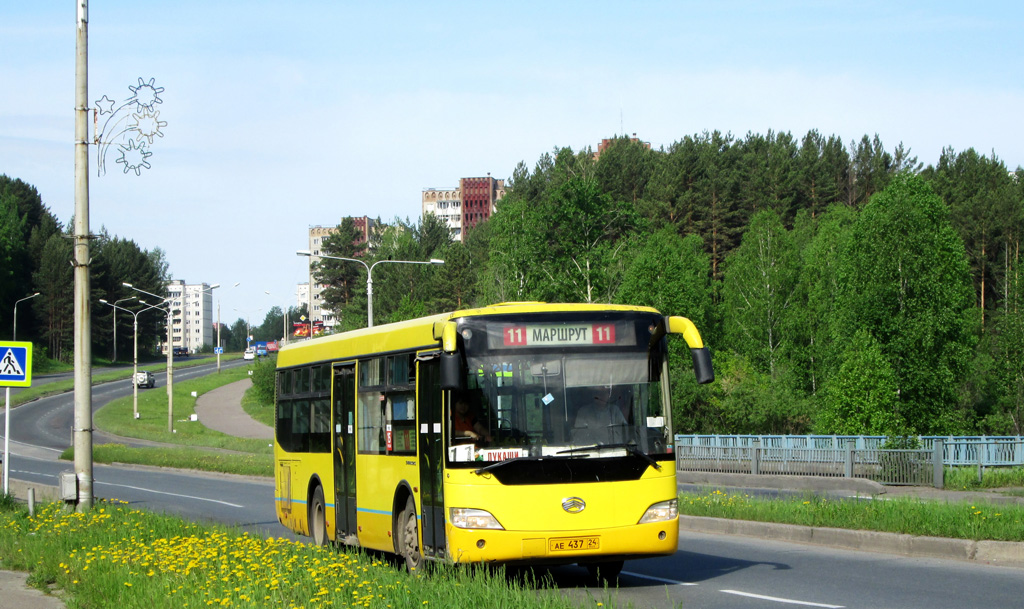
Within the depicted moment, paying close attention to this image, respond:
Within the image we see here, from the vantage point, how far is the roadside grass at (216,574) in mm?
8453

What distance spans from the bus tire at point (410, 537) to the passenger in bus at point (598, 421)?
2249 mm

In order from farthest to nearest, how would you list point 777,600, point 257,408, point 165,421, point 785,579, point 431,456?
1. point 257,408
2. point 165,421
3. point 785,579
4. point 431,456
5. point 777,600

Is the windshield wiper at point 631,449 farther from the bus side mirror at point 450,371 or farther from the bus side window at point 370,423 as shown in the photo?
the bus side window at point 370,423

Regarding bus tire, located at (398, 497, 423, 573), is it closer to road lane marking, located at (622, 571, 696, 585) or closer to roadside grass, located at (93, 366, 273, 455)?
road lane marking, located at (622, 571, 696, 585)

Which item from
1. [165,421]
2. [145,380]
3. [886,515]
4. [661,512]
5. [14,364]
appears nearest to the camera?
[661,512]

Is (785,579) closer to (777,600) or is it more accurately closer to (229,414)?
(777,600)

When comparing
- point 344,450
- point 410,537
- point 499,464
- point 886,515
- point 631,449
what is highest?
point 631,449

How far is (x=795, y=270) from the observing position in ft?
235

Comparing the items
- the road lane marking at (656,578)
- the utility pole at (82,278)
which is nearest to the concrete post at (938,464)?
the road lane marking at (656,578)

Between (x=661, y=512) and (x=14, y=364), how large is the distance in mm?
12719

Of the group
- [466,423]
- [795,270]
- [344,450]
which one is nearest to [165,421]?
[795,270]

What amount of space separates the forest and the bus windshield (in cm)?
3877

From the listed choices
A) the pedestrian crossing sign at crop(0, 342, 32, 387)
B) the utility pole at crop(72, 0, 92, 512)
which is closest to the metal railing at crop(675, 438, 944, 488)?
the utility pole at crop(72, 0, 92, 512)

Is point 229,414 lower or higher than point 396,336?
lower
